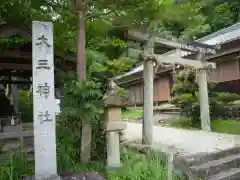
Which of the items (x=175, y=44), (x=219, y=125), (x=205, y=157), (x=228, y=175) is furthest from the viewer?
(x=219, y=125)

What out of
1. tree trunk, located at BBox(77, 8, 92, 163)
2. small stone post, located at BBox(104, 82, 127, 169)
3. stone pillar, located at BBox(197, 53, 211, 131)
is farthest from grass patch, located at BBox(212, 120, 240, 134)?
tree trunk, located at BBox(77, 8, 92, 163)

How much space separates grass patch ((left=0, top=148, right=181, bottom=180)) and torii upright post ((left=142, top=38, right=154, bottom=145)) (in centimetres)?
132

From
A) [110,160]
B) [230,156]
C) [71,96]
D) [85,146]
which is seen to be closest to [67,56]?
[71,96]

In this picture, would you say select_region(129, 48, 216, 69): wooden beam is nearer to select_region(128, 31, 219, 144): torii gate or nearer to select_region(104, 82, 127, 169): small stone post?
select_region(128, 31, 219, 144): torii gate

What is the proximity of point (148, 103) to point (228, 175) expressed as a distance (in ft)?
8.15

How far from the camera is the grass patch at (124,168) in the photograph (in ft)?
14.5

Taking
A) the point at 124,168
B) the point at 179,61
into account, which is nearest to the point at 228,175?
the point at 124,168

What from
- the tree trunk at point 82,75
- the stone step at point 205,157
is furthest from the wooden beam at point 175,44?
the stone step at point 205,157

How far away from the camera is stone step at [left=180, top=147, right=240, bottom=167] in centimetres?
521

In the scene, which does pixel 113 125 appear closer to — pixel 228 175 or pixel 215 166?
pixel 215 166

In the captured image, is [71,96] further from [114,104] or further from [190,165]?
[190,165]

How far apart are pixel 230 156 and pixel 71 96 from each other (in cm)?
401

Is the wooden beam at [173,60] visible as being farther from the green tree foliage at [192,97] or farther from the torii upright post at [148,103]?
the green tree foliage at [192,97]

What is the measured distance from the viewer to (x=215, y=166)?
532 cm
